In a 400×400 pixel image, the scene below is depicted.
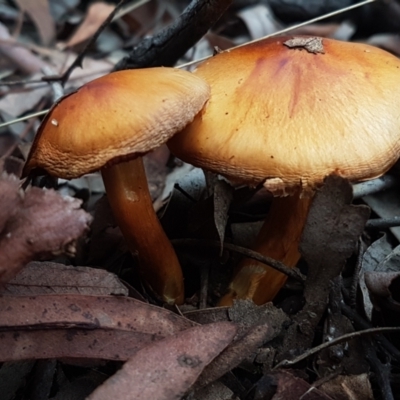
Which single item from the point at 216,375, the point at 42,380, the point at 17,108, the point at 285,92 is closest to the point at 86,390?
the point at 42,380

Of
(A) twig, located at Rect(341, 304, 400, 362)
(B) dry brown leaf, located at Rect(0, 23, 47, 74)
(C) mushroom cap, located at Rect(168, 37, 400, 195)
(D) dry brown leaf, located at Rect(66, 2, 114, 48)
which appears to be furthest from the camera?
(D) dry brown leaf, located at Rect(66, 2, 114, 48)

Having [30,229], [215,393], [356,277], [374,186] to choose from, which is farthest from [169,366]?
[374,186]

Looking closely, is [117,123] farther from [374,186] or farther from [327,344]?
[374,186]

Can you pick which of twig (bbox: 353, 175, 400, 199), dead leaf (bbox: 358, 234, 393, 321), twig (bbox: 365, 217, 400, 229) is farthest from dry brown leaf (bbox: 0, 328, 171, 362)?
twig (bbox: 353, 175, 400, 199)

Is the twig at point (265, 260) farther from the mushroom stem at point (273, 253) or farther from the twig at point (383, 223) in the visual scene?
the twig at point (383, 223)

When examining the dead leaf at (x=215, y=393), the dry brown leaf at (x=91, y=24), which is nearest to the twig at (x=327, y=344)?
the dead leaf at (x=215, y=393)

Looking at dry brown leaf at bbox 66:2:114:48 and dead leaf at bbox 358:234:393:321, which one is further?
dry brown leaf at bbox 66:2:114:48

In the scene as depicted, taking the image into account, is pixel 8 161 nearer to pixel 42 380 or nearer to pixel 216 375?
pixel 42 380

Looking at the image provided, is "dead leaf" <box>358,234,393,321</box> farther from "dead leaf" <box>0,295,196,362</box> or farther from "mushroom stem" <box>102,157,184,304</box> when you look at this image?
"dead leaf" <box>0,295,196,362</box>
